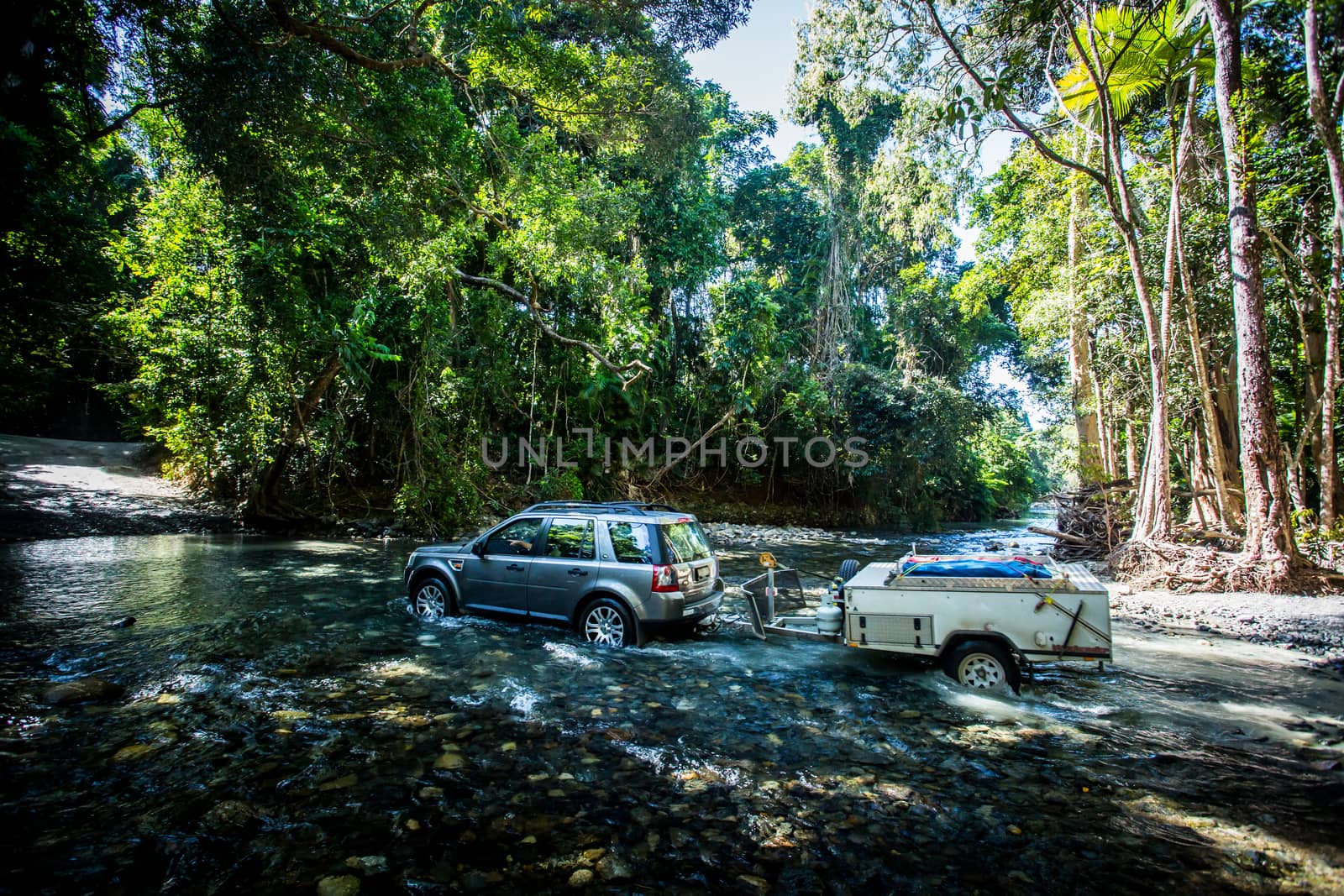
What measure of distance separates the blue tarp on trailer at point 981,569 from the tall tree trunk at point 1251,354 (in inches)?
248

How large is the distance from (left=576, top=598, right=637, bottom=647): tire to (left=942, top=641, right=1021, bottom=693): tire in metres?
3.20

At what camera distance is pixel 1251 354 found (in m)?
9.80

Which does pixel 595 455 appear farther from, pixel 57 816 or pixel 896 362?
pixel 57 816

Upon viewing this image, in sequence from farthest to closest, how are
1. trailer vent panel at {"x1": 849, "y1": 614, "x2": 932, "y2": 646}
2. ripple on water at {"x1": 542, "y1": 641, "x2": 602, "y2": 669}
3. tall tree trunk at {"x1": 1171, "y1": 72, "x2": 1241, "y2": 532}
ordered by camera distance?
1. tall tree trunk at {"x1": 1171, "y1": 72, "x2": 1241, "y2": 532}
2. ripple on water at {"x1": 542, "y1": 641, "x2": 602, "y2": 669}
3. trailer vent panel at {"x1": 849, "y1": 614, "x2": 932, "y2": 646}

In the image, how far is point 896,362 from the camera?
93.1 feet

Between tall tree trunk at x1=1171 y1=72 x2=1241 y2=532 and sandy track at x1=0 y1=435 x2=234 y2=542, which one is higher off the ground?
tall tree trunk at x1=1171 y1=72 x2=1241 y2=532

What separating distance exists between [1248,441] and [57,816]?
547 inches

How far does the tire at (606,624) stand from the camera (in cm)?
691

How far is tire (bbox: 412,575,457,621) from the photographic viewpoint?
320 inches

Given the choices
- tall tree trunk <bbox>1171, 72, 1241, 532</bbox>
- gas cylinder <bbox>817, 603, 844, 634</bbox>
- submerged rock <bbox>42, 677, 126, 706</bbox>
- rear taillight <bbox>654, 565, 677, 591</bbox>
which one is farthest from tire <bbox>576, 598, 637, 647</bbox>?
tall tree trunk <bbox>1171, 72, 1241, 532</bbox>

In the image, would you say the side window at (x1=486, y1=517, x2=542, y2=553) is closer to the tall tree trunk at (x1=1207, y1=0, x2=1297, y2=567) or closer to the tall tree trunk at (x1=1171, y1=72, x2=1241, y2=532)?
the tall tree trunk at (x1=1207, y1=0, x2=1297, y2=567)

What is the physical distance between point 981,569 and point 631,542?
3.60 meters

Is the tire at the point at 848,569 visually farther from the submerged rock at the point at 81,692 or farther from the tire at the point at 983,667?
the submerged rock at the point at 81,692

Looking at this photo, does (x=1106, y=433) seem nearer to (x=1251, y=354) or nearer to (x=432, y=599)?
(x=1251, y=354)
